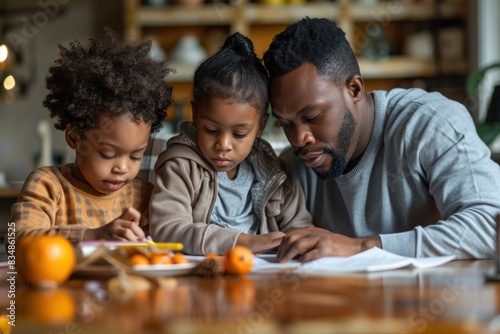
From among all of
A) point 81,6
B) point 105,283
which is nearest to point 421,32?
point 81,6

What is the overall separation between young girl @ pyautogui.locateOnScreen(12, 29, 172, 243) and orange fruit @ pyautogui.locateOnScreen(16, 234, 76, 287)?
0.48 meters

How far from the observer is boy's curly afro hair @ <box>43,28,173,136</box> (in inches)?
75.5

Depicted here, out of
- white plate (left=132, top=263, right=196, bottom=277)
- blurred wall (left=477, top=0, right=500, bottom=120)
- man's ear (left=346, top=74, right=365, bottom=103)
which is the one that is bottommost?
white plate (left=132, top=263, right=196, bottom=277)

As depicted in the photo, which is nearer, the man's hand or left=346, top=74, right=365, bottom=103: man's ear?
the man's hand

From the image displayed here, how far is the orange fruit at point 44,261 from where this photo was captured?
4.17 ft

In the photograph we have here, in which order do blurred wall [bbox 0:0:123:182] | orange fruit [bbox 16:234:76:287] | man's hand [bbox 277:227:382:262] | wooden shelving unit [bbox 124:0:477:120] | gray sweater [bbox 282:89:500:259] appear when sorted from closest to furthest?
orange fruit [bbox 16:234:76:287], man's hand [bbox 277:227:382:262], gray sweater [bbox 282:89:500:259], wooden shelving unit [bbox 124:0:477:120], blurred wall [bbox 0:0:123:182]

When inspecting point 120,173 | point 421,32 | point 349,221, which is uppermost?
point 421,32

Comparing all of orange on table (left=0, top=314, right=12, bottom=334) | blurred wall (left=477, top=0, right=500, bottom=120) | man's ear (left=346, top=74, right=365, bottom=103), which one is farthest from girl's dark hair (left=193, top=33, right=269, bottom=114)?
blurred wall (left=477, top=0, right=500, bottom=120)

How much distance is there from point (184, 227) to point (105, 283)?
45 centimetres

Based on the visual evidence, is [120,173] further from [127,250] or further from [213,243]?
[127,250]

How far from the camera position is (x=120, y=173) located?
6.23 ft

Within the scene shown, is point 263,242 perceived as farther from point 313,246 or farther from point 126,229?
point 126,229

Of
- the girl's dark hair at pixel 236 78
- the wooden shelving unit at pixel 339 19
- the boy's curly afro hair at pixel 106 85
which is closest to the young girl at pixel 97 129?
the boy's curly afro hair at pixel 106 85

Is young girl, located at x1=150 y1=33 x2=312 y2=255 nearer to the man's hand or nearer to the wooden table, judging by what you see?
the man's hand
